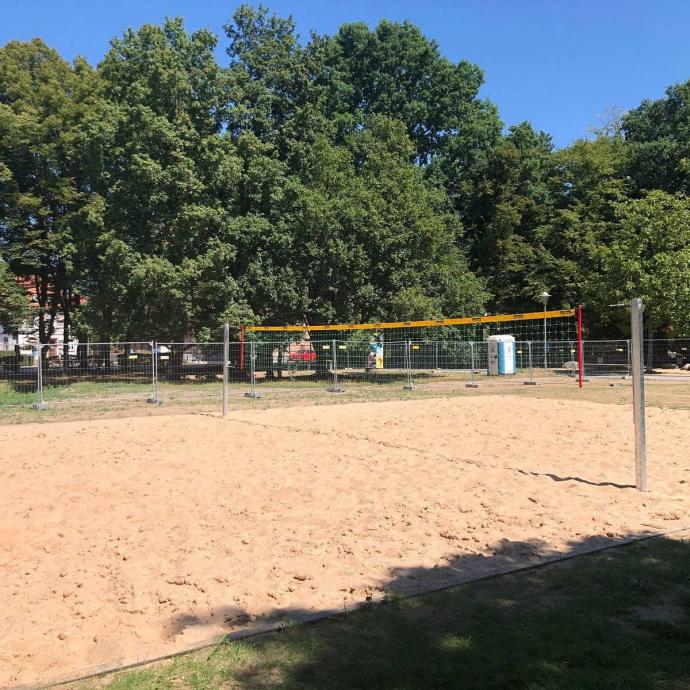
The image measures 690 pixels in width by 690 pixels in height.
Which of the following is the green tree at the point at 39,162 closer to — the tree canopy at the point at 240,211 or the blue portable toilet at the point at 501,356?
the tree canopy at the point at 240,211

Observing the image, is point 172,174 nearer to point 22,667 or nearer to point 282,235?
point 282,235

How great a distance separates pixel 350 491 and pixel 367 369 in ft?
58.6

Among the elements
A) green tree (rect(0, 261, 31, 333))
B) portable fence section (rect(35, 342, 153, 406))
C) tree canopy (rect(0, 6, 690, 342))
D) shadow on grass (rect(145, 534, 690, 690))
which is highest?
tree canopy (rect(0, 6, 690, 342))

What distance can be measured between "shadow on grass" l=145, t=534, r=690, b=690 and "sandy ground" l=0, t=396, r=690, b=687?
10.0 inches

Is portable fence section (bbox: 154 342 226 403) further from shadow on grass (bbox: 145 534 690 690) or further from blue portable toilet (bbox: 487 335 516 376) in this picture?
shadow on grass (bbox: 145 534 690 690)

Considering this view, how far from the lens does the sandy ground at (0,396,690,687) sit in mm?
3715

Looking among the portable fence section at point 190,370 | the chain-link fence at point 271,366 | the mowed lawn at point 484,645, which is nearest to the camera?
the mowed lawn at point 484,645

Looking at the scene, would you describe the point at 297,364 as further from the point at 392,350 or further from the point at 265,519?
the point at 265,519

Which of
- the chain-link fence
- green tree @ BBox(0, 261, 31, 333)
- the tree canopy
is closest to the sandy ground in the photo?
the chain-link fence

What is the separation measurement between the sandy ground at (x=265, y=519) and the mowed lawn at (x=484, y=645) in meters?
0.32

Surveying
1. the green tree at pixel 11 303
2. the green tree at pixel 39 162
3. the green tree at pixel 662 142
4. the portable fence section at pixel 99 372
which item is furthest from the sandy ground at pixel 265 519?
the green tree at pixel 662 142

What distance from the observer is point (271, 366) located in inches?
898

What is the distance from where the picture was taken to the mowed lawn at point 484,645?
2.81 meters

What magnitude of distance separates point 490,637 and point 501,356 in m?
23.8
